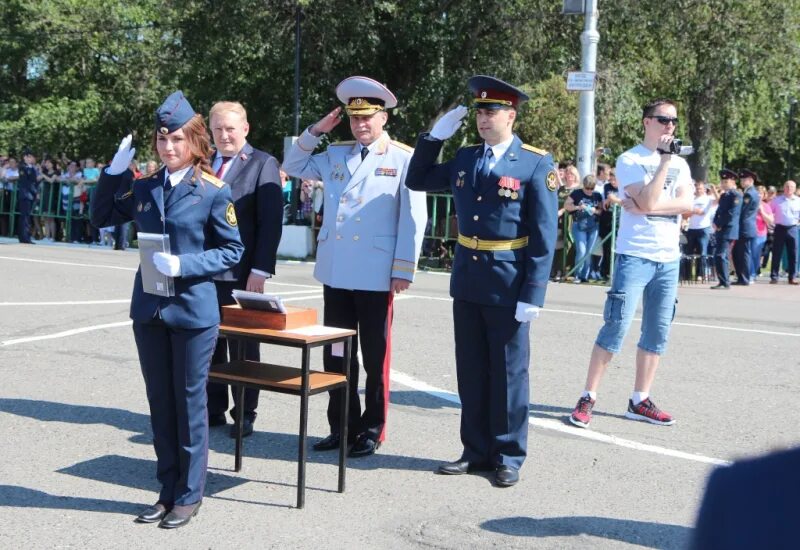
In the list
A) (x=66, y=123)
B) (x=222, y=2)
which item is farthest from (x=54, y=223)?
(x=66, y=123)

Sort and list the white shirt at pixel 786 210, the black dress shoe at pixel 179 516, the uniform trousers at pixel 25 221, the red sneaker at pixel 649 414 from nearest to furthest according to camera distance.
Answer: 1. the black dress shoe at pixel 179 516
2. the red sneaker at pixel 649 414
3. the white shirt at pixel 786 210
4. the uniform trousers at pixel 25 221

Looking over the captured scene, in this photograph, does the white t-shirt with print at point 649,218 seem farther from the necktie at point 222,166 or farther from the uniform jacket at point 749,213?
the uniform jacket at point 749,213

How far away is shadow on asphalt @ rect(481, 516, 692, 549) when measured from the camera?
488 centimetres

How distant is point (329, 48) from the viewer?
26.6 metres

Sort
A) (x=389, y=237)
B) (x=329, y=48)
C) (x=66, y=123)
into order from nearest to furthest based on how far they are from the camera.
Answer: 1. (x=389, y=237)
2. (x=329, y=48)
3. (x=66, y=123)

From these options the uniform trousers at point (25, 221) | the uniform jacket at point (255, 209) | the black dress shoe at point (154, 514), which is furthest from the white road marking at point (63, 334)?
the uniform trousers at point (25, 221)

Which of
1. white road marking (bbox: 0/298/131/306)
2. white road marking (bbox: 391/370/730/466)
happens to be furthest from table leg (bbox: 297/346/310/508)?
white road marking (bbox: 0/298/131/306)

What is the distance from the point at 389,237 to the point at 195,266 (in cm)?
145

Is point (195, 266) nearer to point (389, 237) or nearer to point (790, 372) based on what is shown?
point (389, 237)

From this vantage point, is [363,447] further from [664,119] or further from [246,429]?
[664,119]

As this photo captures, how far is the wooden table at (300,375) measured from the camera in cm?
514

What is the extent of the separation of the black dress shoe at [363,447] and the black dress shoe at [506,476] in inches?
33.1

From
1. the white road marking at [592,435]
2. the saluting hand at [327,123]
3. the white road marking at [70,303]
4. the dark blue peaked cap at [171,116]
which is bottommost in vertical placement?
the white road marking at [592,435]

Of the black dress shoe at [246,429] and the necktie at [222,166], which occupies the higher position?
the necktie at [222,166]
